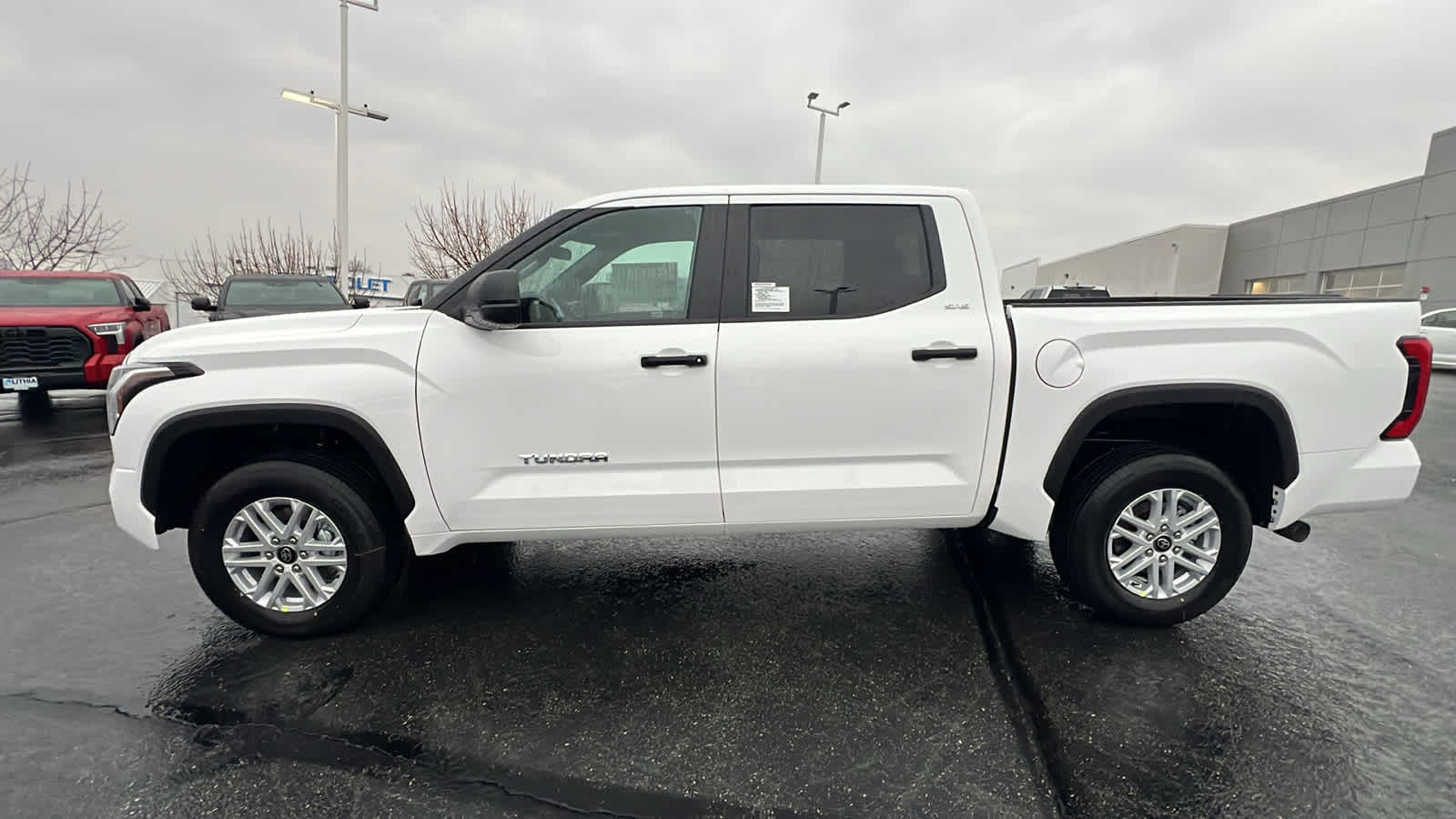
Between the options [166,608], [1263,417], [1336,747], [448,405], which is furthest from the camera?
[166,608]

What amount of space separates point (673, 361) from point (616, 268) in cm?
55

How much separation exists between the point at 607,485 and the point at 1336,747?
277 cm

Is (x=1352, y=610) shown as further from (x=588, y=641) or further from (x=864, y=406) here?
(x=588, y=641)

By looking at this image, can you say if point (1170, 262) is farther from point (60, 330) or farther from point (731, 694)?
point (60, 330)

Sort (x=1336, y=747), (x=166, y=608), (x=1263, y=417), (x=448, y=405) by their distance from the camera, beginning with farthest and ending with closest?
(x=166, y=608), (x=1263, y=417), (x=448, y=405), (x=1336, y=747)

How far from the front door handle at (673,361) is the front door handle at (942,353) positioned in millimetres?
883

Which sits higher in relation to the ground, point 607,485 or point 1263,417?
point 1263,417

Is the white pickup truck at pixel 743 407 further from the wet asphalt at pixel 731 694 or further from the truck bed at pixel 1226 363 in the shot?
the wet asphalt at pixel 731 694

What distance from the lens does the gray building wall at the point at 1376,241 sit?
79.0 feet

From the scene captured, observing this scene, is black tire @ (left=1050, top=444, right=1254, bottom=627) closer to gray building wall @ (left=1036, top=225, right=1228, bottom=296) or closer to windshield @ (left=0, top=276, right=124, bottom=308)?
windshield @ (left=0, top=276, right=124, bottom=308)

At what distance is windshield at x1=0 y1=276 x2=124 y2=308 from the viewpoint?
8.30 metres

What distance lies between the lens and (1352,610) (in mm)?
3291

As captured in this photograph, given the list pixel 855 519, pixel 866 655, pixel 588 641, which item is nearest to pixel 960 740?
pixel 866 655

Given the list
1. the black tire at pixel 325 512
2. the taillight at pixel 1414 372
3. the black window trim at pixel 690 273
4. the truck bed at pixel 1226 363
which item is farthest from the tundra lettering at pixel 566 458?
the taillight at pixel 1414 372
